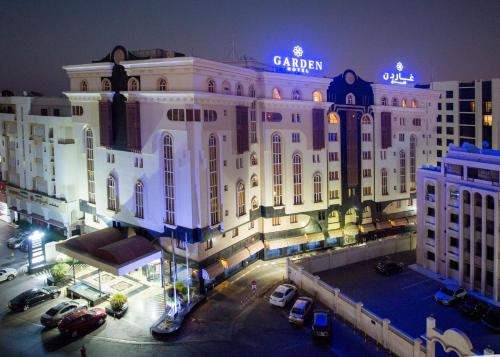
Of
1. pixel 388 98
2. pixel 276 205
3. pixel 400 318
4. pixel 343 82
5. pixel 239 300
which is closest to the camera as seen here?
pixel 400 318

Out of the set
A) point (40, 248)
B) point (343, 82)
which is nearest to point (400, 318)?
point (343, 82)

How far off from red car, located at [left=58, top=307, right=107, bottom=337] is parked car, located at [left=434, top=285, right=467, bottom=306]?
33451 mm

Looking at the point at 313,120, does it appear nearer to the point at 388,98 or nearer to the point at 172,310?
the point at 388,98

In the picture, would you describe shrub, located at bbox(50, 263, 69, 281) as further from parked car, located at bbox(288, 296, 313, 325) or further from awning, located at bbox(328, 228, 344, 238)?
awning, located at bbox(328, 228, 344, 238)

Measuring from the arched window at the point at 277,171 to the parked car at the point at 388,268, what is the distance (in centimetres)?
1506

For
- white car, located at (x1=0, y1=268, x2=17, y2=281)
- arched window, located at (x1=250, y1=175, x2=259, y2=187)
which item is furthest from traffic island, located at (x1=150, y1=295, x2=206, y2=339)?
white car, located at (x1=0, y1=268, x2=17, y2=281)

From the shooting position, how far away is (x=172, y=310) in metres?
44.5

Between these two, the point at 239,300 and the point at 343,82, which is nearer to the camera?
the point at 239,300

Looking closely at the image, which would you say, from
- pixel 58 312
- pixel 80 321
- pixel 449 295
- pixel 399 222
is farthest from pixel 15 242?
pixel 399 222

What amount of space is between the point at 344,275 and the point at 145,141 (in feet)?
93.2

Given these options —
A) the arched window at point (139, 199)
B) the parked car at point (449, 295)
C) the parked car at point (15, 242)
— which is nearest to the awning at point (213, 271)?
the arched window at point (139, 199)

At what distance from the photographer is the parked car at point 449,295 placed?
47.4 m

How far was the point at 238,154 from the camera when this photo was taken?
55750 millimetres

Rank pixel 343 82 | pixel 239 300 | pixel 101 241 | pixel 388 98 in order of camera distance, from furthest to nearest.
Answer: pixel 388 98
pixel 343 82
pixel 101 241
pixel 239 300
